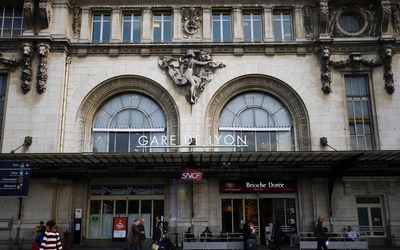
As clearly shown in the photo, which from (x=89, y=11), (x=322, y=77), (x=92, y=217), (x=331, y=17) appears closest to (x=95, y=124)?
(x=92, y=217)

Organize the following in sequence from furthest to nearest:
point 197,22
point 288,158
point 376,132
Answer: point 197,22, point 376,132, point 288,158

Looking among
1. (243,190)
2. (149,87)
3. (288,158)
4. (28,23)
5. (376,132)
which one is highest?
(28,23)

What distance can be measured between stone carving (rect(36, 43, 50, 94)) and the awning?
4653 mm

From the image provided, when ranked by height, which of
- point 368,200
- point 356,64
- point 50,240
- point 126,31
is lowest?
point 50,240

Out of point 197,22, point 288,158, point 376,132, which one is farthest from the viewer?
point 197,22

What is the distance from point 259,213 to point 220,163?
417 cm

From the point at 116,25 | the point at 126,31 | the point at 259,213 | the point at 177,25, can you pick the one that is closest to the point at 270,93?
the point at 177,25

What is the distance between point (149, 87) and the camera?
80.1 ft

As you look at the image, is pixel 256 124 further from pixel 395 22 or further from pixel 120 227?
pixel 395 22

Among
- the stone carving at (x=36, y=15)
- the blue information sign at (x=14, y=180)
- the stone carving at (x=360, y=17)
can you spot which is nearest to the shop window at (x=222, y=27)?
the stone carving at (x=360, y=17)

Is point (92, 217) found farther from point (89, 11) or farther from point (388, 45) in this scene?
point (388, 45)

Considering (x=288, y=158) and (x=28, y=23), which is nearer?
(x=288, y=158)

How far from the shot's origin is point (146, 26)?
24.9 meters

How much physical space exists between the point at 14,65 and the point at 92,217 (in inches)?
404
